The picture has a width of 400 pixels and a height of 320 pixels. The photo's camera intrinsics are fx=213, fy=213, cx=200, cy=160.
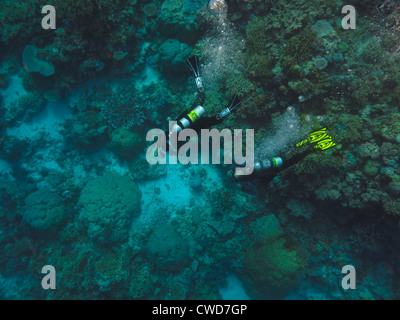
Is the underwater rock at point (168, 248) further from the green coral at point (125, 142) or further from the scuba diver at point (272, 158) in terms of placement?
the scuba diver at point (272, 158)

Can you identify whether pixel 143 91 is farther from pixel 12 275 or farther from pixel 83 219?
pixel 12 275

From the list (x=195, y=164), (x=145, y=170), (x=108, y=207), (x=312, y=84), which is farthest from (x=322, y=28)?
(x=108, y=207)

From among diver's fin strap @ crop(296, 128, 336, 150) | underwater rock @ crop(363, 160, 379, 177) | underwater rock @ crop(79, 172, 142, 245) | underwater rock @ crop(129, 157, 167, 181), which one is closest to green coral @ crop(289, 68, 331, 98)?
diver's fin strap @ crop(296, 128, 336, 150)

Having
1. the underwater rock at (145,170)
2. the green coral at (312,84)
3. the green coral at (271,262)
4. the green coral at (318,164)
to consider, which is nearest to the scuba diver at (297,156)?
the green coral at (318,164)

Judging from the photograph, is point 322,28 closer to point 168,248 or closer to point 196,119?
point 196,119

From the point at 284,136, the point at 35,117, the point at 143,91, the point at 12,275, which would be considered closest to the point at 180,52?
the point at 143,91

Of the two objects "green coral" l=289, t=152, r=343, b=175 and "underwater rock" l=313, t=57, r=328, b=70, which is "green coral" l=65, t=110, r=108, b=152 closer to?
"green coral" l=289, t=152, r=343, b=175
